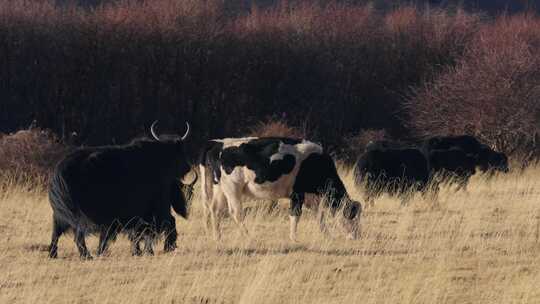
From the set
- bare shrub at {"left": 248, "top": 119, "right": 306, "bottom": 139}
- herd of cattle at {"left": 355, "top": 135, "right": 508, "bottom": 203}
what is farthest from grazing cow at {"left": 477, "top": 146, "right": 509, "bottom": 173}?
bare shrub at {"left": 248, "top": 119, "right": 306, "bottom": 139}

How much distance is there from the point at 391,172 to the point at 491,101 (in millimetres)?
8535

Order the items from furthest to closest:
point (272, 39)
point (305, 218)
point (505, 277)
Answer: point (272, 39) → point (305, 218) → point (505, 277)

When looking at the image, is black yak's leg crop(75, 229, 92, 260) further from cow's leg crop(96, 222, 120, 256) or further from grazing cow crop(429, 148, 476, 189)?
grazing cow crop(429, 148, 476, 189)

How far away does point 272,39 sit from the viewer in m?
30.2

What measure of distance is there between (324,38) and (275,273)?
63.7 ft

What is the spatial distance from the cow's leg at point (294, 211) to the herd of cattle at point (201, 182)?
0.01m

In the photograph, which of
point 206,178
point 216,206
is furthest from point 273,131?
point 216,206

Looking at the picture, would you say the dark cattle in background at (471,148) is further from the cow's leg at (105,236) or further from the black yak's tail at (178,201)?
the cow's leg at (105,236)

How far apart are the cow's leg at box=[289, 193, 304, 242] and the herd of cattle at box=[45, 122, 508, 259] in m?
0.01

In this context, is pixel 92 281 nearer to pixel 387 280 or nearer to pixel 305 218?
pixel 387 280

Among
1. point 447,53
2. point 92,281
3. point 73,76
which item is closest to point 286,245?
point 92,281

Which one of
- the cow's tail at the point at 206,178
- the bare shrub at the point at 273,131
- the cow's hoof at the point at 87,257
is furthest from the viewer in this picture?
the bare shrub at the point at 273,131

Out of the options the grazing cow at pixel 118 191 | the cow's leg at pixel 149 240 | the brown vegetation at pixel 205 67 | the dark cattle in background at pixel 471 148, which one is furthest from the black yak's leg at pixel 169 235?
the brown vegetation at pixel 205 67

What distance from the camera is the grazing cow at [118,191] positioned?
43.2 ft
